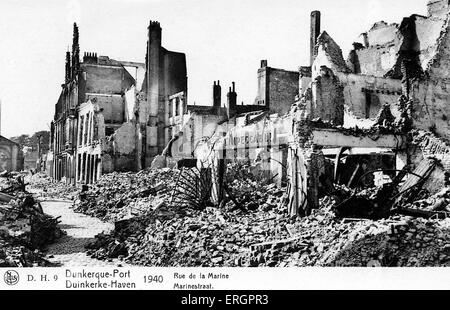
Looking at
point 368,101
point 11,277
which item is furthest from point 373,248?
point 368,101

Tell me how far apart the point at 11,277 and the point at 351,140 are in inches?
391

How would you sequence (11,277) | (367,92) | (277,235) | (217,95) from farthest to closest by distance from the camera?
(217,95) → (367,92) → (277,235) → (11,277)

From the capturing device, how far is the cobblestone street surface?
1009cm

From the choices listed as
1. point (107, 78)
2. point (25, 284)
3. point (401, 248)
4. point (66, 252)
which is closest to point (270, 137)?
point (66, 252)

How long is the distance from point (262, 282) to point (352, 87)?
1695 cm

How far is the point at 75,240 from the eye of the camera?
12789 millimetres

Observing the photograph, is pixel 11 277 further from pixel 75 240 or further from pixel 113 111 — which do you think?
Answer: pixel 113 111

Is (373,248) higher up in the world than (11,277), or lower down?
higher up

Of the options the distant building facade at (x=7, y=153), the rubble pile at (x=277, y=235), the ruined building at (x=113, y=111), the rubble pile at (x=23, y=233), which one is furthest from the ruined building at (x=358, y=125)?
the distant building facade at (x=7, y=153)

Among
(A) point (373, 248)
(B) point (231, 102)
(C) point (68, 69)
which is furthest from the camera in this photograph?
(C) point (68, 69)

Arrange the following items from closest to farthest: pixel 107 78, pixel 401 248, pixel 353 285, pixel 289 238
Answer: pixel 353 285, pixel 401 248, pixel 289 238, pixel 107 78

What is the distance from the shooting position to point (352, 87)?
21578 mm

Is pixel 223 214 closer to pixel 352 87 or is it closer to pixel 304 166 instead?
pixel 304 166

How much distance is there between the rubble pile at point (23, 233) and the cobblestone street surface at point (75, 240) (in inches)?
14.6
